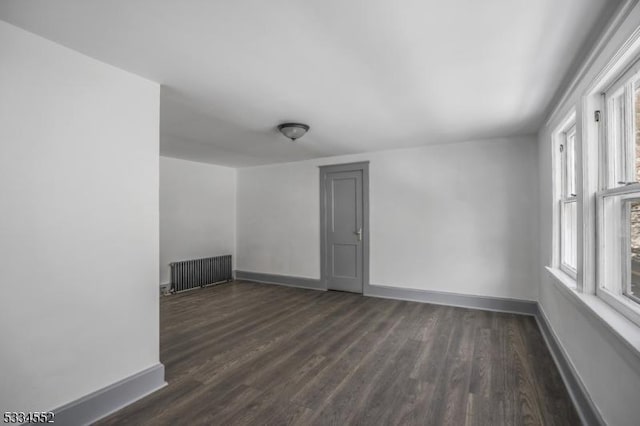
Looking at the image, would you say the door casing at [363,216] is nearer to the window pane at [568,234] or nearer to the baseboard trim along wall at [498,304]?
the baseboard trim along wall at [498,304]

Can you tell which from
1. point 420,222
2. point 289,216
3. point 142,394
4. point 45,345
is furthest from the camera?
point 289,216

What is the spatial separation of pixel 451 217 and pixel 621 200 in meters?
2.71

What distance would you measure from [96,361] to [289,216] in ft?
14.0

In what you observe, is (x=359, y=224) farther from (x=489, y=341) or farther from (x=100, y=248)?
(x=100, y=248)

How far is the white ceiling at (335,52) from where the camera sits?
1.58 metres

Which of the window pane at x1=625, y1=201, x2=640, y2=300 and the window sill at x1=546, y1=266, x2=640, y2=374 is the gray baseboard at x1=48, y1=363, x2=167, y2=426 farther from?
the window pane at x1=625, y1=201, x2=640, y2=300

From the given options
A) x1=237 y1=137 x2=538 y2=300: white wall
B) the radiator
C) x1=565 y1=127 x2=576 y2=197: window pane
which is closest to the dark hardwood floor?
x1=237 y1=137 x2=538 y2=300: white wall

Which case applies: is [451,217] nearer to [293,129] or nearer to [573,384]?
[573,384]

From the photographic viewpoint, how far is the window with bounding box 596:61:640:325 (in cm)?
164

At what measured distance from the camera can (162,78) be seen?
2.38 metres

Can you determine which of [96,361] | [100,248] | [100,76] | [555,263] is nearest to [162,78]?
[100,76]

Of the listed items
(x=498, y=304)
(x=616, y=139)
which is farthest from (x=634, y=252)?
(x=498, y=304)

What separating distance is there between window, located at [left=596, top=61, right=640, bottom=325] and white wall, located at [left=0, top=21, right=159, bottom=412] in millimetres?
3148

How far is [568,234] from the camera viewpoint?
9.89 ft
